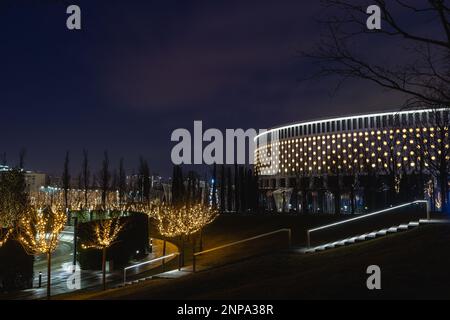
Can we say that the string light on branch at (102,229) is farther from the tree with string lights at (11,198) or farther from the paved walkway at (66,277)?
the tree with string lights at (11,198)

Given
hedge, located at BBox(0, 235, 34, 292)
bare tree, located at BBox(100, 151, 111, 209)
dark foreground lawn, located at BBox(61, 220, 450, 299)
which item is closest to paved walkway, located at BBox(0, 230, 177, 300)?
hedge, located at BBox(0, 235, 34, 292)

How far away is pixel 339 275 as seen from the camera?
1059 centimetres

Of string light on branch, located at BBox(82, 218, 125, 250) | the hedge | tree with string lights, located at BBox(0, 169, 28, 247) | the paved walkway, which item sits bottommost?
the paved walkway

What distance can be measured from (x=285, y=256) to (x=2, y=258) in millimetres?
13595

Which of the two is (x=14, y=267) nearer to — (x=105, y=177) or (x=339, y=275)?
(x=339, y=275)

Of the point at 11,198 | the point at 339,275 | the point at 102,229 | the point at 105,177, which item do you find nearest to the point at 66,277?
the point at 102,229

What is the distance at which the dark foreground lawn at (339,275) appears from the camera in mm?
9031

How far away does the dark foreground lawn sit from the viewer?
356 inches

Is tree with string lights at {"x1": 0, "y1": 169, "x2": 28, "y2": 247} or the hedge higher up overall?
tree with string lights at {"x1": 0, "y1": 169, "x2": 28, "y2": 247}

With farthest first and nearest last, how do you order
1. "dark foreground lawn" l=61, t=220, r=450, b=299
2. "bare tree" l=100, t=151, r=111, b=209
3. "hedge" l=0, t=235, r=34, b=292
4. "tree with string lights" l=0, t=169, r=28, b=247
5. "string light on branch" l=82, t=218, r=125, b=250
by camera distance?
"bare tree" l=100, t=151, r=111, b=209 < "tree with string lights" l=0, t=169, r=28, b=247 < "string light on branch" l=82, t=218, r=125, b=250 < "hedge" l=0, t=235, r=34, b=292 < "dark foreground lawn" l=61, t=220, r=450, b=299

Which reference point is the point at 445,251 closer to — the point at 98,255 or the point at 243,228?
the point at 98,255

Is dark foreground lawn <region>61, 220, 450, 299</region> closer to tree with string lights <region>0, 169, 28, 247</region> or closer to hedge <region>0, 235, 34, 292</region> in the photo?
hedge <region>0, 235, 34, 292</region>

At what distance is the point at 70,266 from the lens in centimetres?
2853
